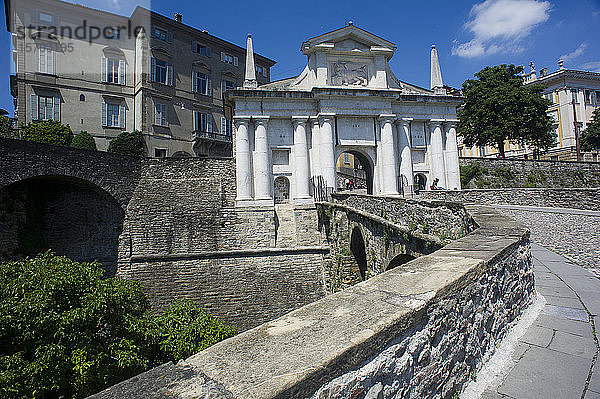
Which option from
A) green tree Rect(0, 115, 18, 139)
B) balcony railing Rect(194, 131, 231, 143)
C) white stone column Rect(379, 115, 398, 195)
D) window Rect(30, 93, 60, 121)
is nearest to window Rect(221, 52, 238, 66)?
balcony railing Rect(194, 131, 231, 143)

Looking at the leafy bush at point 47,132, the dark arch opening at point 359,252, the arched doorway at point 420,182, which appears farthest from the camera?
the arched doorway at point 420,182

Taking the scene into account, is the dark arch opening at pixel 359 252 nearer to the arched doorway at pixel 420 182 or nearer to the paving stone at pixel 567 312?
the paving stone at pixel 567 312

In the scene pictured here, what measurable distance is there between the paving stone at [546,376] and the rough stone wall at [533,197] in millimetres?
15166

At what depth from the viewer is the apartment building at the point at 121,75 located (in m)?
24.7

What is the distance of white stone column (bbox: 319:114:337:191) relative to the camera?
20.8 m

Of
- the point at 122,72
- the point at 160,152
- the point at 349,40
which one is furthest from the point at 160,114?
the point at 349,40

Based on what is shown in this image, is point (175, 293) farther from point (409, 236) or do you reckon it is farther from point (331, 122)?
point (331, 122)

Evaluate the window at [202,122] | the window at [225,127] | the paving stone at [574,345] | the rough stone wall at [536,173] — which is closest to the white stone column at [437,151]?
the rough stone wall at [536,173]

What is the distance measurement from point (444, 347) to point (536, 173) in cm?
3173

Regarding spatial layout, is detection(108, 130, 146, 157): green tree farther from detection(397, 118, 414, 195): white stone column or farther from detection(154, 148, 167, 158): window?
detection(397, 118, 414, 195): white stone column

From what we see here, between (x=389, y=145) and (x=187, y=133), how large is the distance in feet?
63.1

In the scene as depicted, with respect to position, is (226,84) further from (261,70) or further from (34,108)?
(34,108)

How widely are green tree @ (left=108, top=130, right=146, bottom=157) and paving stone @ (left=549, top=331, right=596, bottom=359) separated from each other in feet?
88.1

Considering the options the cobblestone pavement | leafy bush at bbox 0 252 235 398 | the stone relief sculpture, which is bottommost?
leafy bush at bbox 0 252 235 398
